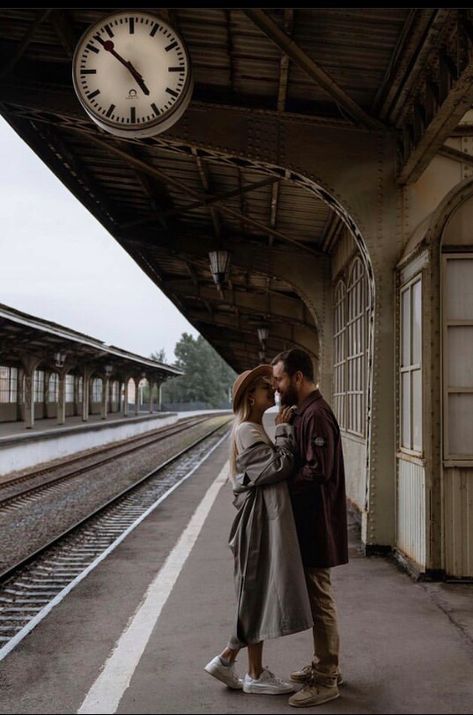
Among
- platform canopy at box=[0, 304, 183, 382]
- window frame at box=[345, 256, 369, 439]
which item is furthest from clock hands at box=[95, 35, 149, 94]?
platform canopy at box=[0, 304, 183, 382]

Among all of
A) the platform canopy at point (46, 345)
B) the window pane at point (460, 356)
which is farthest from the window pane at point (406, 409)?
the platform canopy at point (46, 345)

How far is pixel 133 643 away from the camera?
4652 millimetres

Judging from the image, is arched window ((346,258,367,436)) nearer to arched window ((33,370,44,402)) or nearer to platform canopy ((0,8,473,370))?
platform canopy ((0,8,473,370))

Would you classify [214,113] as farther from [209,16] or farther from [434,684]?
[434,684]

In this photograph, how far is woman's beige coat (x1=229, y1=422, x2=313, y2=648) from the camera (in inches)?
140

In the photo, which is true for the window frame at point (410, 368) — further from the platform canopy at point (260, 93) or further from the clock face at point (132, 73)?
the clock face at point (132, 73)

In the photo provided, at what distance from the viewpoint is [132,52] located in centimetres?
466

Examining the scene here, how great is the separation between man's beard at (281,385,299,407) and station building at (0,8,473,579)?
2578 mm

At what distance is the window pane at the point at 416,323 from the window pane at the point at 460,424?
0.52 metres

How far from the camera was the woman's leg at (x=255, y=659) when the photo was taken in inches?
146

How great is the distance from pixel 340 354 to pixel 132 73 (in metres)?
8.43

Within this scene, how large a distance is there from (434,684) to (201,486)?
34.9ft

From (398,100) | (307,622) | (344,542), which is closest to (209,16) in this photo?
(398,100)

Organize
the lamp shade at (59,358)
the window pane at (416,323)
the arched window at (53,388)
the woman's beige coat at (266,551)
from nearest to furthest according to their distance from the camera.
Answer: the woman's beige coat at (266,551)
the window pane at (416,323)
the lamp shade at (59,358)
the arched window at (53,388)
